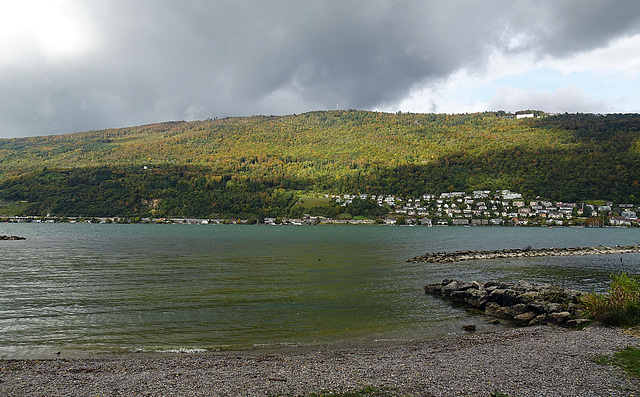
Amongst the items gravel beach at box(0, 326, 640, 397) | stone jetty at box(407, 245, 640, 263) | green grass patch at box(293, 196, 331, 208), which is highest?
green grass patch at box(293, 196, 331, 208)

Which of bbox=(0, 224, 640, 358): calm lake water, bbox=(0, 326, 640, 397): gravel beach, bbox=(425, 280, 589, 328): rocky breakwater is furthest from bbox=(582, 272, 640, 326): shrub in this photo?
bbox=(0, 224, 640, 358): calm lake water

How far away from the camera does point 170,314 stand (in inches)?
718

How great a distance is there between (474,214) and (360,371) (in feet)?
544

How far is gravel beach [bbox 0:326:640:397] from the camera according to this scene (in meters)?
8.19

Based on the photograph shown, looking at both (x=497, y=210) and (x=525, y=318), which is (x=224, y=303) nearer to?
(x=525, y=318)

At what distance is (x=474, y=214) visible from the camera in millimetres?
160875

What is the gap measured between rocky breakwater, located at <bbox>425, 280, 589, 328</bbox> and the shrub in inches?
31.1

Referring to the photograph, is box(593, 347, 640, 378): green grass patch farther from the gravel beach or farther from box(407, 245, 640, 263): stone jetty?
box(407, 245, 640, 263): stone jetty

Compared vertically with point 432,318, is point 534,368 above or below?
above

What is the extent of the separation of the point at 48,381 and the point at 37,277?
24981 mm

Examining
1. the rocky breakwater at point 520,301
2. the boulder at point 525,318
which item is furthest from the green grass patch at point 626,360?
the boulder at point 525,318

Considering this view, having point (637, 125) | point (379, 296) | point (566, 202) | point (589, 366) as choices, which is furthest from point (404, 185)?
point (589, 366)

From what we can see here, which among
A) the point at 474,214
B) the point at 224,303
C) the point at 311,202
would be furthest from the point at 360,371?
the point at 311,202

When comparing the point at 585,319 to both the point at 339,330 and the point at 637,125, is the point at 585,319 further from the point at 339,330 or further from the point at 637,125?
the point at 637,125
